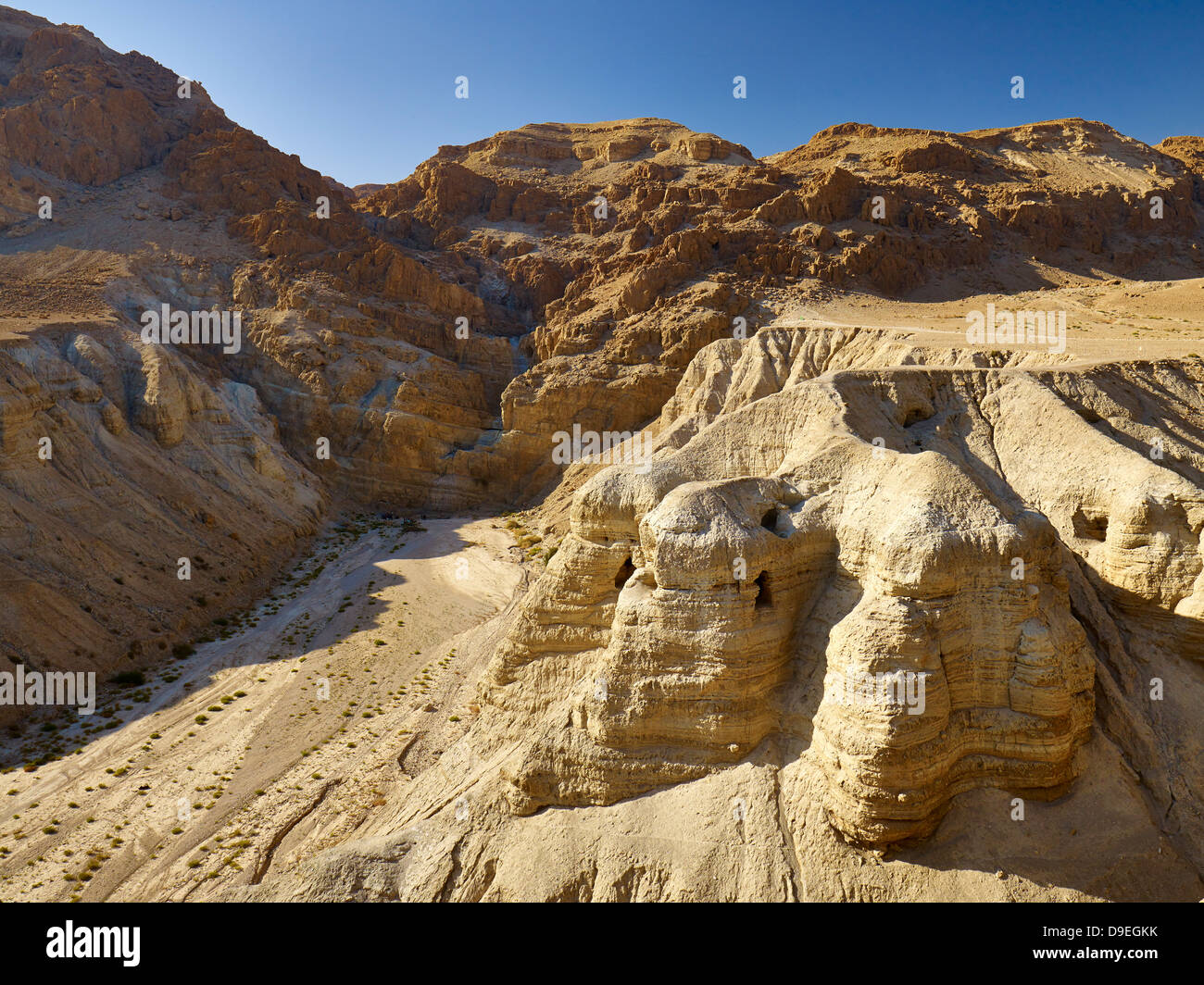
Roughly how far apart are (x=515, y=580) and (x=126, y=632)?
47.8ft

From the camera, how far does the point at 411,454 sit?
4875 cm

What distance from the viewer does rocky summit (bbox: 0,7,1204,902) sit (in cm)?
1168

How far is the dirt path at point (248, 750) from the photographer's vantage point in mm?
15922

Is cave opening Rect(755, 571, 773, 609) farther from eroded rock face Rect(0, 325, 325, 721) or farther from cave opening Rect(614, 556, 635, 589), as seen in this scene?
eroded rock face Rect(0, 325, 325, 721)

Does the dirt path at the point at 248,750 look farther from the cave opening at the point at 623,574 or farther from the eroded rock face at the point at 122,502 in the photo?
the cave opening at the point at 623,574

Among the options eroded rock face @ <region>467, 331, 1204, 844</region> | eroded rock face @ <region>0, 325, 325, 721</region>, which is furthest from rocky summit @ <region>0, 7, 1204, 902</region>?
eroded rock face @ <region>0, 325, 325, 721</region>

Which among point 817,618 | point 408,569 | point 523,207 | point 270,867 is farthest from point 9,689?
point 523,207

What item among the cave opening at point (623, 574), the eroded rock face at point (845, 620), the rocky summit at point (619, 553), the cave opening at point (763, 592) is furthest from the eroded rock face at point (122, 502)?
Answer: the cave opening at point (763, 592)

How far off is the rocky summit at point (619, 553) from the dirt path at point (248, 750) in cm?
11

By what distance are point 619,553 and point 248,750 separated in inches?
490

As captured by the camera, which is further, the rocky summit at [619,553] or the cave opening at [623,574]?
the cave opening at [623,574]

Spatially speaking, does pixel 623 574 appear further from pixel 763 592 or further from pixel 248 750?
pixel 248 750

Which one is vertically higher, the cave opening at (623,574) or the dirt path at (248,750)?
the cave opening at (623,574)

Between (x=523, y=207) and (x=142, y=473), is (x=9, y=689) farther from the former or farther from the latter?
(x=523, y=207)
